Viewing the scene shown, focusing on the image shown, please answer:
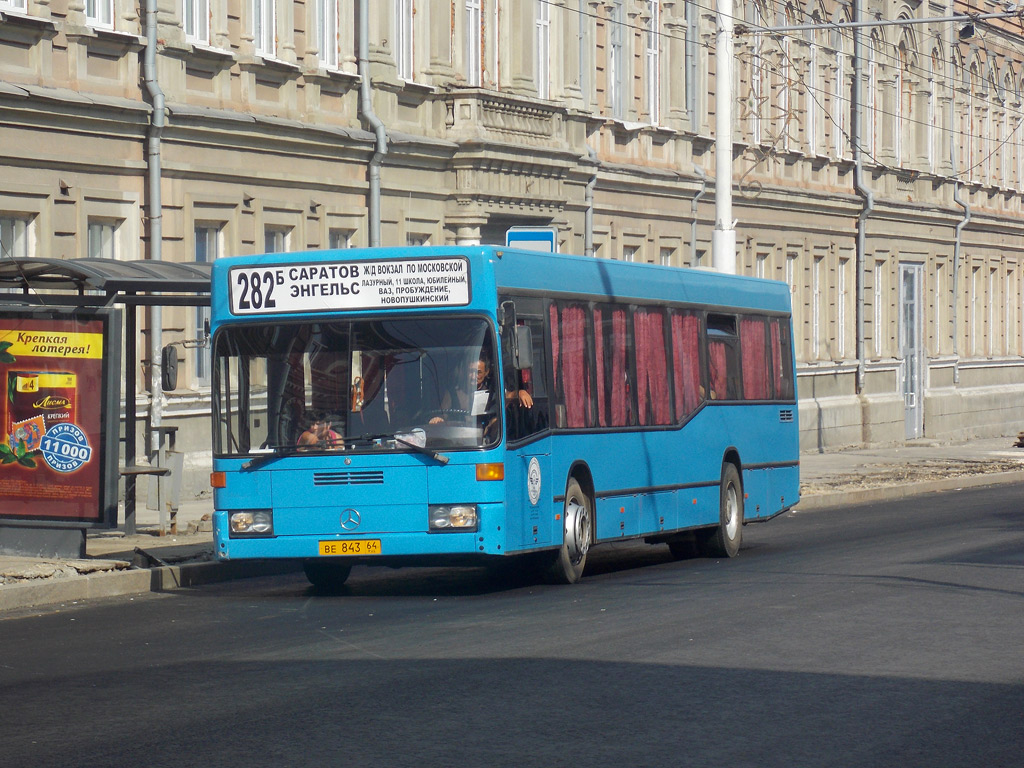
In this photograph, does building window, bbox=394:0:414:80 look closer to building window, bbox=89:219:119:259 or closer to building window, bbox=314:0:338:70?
building window, bbox=314:0:338:70

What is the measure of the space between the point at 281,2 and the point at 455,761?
1978 centimetres

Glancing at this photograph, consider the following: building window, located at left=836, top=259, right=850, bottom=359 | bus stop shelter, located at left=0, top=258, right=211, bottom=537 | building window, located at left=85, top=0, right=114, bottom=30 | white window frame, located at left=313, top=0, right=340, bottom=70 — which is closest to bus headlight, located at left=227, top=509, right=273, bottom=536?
bus stop shelter, located at left=0, top=258, right=211, bottom=537

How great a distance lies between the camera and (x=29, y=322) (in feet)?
53.0

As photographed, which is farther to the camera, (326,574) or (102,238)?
(102,238)

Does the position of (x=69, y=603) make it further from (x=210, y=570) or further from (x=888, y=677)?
(x=888, y=677)

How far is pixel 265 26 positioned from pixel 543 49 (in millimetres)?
7698

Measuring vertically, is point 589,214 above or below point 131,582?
above

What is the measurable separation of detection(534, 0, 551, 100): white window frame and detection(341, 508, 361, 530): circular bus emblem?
18.9 meters

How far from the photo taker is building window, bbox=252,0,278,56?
25.8 metres

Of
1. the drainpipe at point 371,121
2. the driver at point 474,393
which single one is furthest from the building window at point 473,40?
→ the driver at point 474,393

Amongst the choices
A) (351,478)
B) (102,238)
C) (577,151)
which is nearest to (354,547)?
(351,478)

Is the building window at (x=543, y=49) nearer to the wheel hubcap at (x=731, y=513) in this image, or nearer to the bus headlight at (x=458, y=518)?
the wheel hubcap at (x=731, y=513)

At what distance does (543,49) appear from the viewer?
3253 cm

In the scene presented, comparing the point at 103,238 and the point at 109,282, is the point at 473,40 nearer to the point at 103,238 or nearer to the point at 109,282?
the point at 103,238
